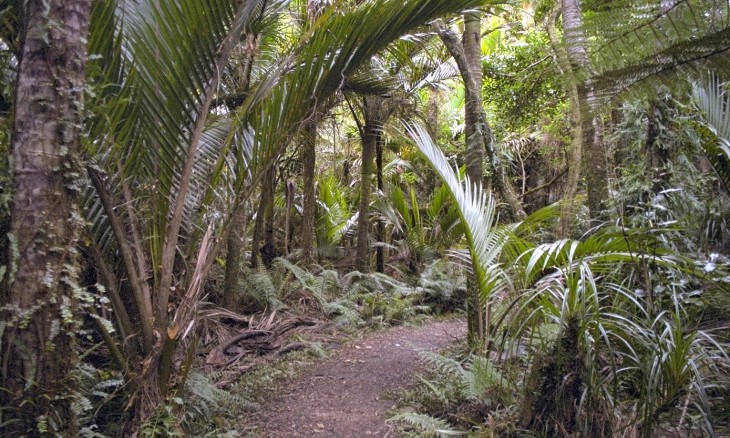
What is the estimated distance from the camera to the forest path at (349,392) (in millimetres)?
3721

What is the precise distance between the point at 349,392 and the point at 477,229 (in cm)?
175

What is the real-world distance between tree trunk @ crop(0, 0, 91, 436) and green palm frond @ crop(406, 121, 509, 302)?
2632 millimetres

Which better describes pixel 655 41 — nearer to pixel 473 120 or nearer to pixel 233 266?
pixel 473 120

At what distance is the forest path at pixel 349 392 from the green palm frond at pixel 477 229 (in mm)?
956

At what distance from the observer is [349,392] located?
4449mm

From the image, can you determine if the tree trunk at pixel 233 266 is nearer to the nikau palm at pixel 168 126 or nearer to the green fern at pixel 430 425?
the nikau palm at pixel 168 126

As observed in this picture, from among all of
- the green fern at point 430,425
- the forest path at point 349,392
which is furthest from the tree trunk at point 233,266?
the green fern at point 430,425

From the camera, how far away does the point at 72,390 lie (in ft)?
7.28

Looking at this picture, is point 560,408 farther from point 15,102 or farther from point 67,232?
point 15,102

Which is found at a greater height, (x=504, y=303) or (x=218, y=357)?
(x=504, y=303)

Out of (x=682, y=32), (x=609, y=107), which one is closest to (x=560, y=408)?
(x=609, y=107)

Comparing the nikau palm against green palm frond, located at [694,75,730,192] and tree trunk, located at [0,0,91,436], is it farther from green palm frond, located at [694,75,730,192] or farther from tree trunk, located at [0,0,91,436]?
green palm frond, located at [694,75,730,192]

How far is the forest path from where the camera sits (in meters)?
3.72

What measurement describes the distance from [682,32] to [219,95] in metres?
3.14
